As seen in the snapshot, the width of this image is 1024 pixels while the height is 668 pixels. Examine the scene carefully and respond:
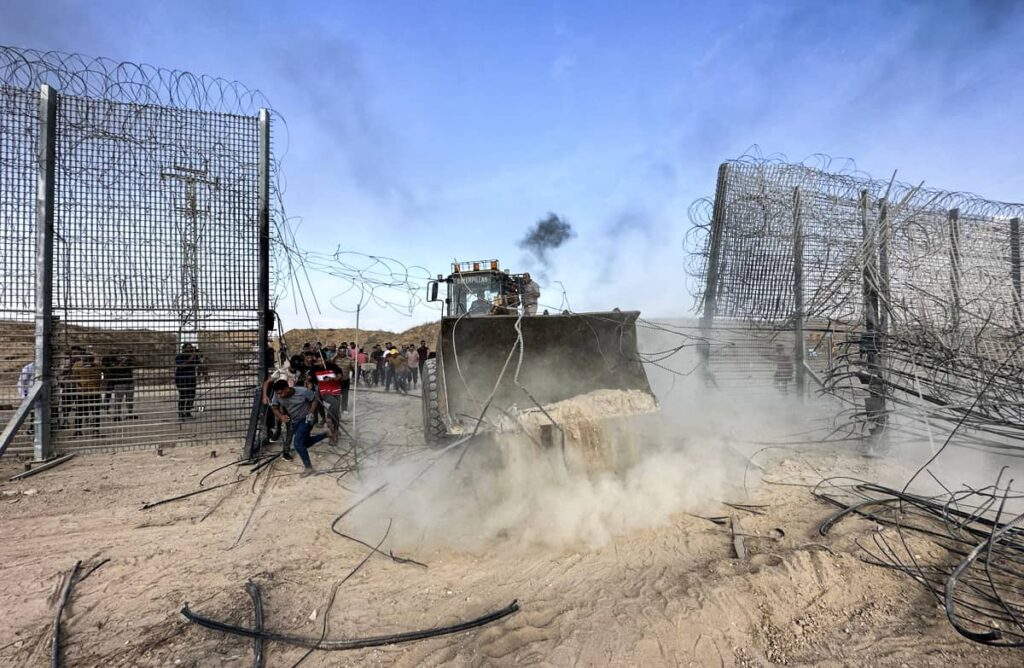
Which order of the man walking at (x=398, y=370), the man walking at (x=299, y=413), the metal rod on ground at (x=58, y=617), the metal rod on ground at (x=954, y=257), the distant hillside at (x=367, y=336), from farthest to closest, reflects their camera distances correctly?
the distant hillside at (x=367, y=336)
the man walking at (x=398, y=370)
the metal rod on ground at (x=954, y=257)
the man walking at (x=299, y=413)
the metal rod on ground at (x=58, y=617)

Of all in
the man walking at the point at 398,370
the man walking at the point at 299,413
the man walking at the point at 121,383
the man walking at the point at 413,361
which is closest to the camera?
the man walking at the point at 299,413

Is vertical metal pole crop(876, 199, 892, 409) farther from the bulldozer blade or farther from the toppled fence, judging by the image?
the bulldozer blade

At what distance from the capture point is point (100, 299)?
23.6ft

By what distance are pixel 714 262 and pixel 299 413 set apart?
7.03 metres

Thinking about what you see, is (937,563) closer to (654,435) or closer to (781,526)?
(781,526)

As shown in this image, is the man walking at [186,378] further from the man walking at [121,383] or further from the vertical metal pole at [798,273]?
the vertical metal pole at [798,273]

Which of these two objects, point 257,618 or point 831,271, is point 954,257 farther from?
point 257,618

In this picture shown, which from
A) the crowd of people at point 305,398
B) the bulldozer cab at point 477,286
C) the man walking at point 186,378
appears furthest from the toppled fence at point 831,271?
the man walking at point 186,378

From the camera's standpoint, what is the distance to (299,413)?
22.1ft

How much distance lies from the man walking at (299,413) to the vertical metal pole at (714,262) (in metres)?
6.36

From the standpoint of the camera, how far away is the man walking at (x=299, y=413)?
6633 mm

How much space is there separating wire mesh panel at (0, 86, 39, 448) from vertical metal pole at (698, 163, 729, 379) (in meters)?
10.2

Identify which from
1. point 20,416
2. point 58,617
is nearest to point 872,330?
point 58,617

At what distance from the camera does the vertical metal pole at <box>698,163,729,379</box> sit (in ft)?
27.8
